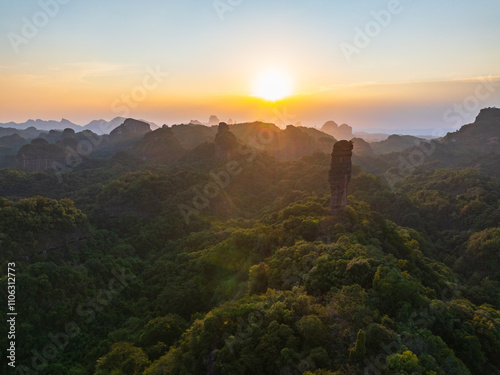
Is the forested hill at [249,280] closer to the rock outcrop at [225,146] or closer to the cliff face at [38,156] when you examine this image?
the rock outcrop at [225,146]

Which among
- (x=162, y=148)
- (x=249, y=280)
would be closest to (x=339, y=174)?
(x=249, y=280)

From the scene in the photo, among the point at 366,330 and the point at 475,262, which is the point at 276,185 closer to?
the point at 475,262

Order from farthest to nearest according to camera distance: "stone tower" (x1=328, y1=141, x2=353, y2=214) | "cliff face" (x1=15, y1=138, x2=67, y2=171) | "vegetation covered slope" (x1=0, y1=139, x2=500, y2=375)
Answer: "cliff face" (x1=15, y1=138, x2=67, y2=171) → "stone tower" (x1=328, y1=141, x2=353, y2=214) → "vegetation covered slope" (x1=0, y1=139, x2=500, y2=375)

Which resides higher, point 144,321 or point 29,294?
point 29,294

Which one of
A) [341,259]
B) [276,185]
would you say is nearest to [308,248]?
[341,259]

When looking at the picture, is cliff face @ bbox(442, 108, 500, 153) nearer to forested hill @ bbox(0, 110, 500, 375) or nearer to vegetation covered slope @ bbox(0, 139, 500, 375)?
forested hill @ bbox(0, 110, 500, 375)

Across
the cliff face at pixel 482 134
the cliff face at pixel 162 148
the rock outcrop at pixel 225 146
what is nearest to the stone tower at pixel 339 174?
the rock outcrop at pixel 225 146

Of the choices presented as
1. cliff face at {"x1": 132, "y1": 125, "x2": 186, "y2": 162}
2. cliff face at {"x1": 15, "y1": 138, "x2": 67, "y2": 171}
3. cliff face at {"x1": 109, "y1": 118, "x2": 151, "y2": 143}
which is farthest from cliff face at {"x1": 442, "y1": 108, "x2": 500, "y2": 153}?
cliff face at {"x1": 109, "y1": 118, "x2": 151, "y2": 143}

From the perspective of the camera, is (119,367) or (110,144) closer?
(119,367)
